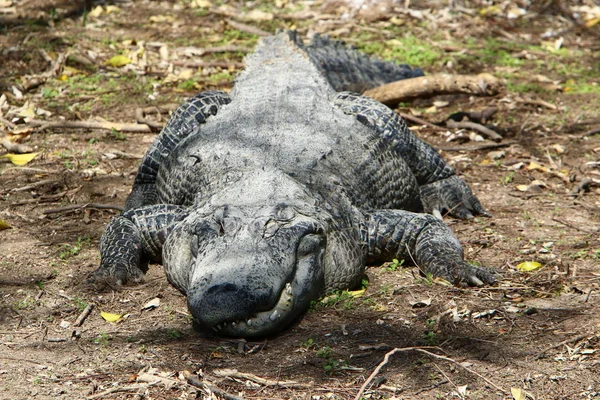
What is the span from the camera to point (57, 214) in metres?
6.02

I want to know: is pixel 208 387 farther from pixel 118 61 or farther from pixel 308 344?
pixel 118 61

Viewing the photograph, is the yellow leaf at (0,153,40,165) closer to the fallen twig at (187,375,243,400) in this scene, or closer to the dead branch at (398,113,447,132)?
the dead branch at (398,113,447,132)

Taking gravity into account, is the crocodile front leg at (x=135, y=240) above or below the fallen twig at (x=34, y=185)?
above

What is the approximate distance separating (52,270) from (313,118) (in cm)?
212

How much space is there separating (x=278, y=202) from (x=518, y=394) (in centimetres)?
176

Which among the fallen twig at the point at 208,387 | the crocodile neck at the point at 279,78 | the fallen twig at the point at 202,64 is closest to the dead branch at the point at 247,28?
the fallen twig at the point at 202,64

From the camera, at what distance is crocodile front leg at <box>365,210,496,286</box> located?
5082 millimetres

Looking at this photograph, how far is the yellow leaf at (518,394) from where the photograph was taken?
3518 mm

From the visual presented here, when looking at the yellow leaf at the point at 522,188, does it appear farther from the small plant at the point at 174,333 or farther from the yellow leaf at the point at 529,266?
the small plant at the point at 174,333

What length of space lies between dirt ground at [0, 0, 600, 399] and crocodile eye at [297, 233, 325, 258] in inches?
12.8

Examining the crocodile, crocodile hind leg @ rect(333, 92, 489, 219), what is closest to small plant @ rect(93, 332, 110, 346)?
the crocodile

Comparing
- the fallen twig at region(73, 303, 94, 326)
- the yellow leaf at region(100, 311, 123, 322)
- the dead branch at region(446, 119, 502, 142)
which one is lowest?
the dead branch at region(446, 119, 502, 142)

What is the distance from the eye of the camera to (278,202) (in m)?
4.63

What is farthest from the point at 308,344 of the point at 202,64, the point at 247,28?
the point at 247,28
